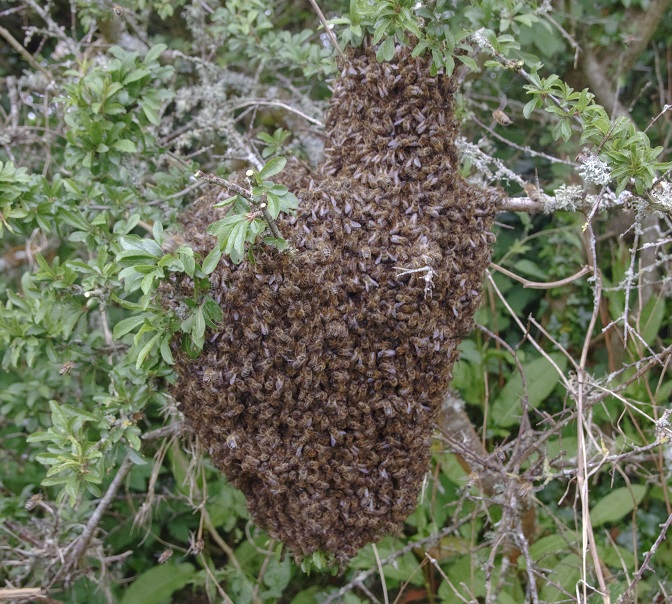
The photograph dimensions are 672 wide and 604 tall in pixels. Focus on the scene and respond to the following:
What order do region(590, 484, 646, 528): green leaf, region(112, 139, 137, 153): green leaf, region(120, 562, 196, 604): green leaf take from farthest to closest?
region(120, 562, 196, 604): green leaf < region(590, 484, 646, 528): green leaf < region(112, 139, 137, 153): green leaf

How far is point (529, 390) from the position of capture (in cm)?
292

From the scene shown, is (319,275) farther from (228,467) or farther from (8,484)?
(8,484)

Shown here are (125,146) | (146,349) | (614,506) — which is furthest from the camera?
(614,506)

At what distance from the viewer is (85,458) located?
1.73 m

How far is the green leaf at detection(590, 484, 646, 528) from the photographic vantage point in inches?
105

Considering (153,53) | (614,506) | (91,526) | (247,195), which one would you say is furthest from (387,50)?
(614,506)

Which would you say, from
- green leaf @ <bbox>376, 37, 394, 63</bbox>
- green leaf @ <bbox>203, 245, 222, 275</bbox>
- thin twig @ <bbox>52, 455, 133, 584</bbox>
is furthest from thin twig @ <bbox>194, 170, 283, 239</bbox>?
thin twig @ <bbox>52, 455, 133, 584</bbox>

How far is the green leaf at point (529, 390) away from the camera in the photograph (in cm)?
292

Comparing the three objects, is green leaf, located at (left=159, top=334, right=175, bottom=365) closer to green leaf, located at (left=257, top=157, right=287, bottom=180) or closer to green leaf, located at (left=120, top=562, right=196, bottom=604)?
green leaf, located at (left=257, top=157, right=287, bottom=180)

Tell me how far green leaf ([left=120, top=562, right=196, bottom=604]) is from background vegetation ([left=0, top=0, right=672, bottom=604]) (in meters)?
0.01

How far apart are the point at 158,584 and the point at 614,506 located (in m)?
1.94

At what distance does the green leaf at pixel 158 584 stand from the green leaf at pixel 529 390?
1507 mm

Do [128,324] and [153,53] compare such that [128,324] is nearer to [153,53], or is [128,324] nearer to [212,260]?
[212,260]

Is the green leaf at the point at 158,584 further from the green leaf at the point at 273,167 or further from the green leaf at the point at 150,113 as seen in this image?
the green leaf at the point at 273,167
